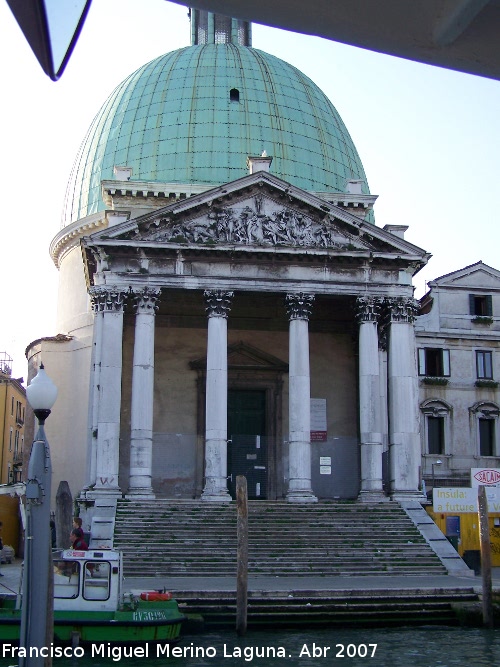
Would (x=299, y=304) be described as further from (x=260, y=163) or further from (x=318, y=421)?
(x=260, y=163)

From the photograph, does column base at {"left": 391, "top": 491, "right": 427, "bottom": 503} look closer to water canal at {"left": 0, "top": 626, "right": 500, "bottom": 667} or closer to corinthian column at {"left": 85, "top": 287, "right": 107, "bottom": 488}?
corinthian column at {"left": 85, "top": 287, "right": 107, "bottom": 488}

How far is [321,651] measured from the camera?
15219mm

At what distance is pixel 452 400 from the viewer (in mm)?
A: 37594

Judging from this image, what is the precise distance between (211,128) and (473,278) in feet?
42.9

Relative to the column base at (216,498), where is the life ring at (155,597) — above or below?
below

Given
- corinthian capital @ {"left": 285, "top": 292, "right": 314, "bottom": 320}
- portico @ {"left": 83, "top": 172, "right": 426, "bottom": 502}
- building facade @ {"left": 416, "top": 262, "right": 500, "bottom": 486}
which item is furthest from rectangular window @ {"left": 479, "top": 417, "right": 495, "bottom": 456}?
corinthian capital @ {"left": 285, "top": 292, "right": 314, "bottom": 320}

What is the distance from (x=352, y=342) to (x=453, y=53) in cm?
2936

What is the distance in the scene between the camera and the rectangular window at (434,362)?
37750 mm

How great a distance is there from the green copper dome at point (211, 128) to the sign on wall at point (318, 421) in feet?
32.5

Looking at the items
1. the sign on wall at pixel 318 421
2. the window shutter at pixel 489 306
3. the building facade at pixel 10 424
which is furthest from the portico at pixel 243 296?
the building facade at pixel 10 424

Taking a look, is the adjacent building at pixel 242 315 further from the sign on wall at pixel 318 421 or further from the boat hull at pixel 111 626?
the boat hull at pixel 111 626

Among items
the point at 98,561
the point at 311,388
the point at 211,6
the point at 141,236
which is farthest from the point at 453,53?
the point at 311,388

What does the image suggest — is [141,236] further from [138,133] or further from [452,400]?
[452,400]

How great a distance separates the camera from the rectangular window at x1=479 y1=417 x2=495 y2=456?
3738cm
